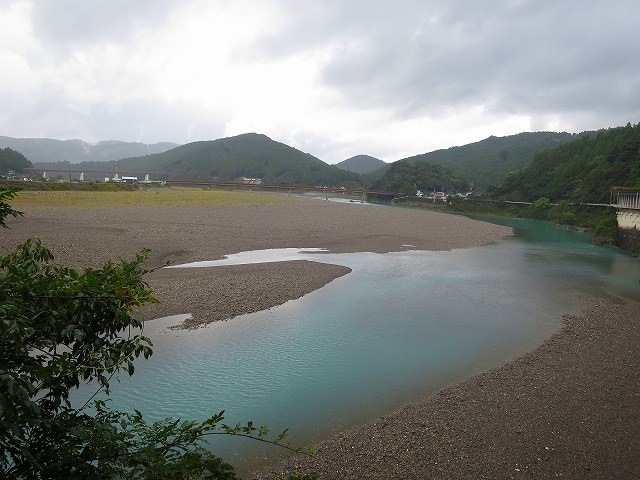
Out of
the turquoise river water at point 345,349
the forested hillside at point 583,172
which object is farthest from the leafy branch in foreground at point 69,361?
the forested hillside at point 583,172

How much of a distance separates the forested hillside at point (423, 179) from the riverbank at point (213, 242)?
9210cm

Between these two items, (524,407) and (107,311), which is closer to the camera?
(107,311)

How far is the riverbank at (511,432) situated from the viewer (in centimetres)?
678

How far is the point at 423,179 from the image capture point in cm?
13888

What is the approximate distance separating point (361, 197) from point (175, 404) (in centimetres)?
14181

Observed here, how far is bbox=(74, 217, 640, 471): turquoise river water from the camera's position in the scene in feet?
28.9

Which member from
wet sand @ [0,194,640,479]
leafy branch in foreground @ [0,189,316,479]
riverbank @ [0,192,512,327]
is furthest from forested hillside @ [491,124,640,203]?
leafy branch in foreground @ [0,189,316,479]

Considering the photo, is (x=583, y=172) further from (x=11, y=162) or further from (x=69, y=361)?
(x=11, y=162)

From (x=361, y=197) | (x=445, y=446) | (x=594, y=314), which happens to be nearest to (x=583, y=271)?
(x=594, y=314)

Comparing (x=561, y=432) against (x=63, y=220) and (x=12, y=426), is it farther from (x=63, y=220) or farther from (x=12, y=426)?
(x=63, y=220)

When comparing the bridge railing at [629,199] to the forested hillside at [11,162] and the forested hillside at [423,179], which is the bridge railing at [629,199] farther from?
the forested hillside at [11,162]

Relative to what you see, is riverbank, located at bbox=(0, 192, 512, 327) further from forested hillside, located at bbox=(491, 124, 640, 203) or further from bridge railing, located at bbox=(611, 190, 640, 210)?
forested hillside, located at bbox=(491, 124, 640, 203)

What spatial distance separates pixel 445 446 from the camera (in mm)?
7332

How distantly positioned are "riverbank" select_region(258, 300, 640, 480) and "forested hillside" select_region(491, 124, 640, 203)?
44.6 m
